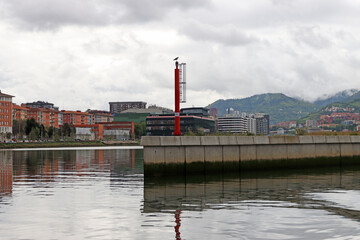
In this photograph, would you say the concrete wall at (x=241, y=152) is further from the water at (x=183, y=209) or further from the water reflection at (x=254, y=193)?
the water at (x=183, y=209)

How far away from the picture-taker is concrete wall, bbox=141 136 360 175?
115 feet

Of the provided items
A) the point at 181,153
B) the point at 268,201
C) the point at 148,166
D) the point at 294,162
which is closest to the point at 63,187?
the point at 148,166

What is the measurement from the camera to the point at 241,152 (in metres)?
39.2

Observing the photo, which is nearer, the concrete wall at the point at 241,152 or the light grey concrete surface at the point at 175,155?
the concrete wall at the point at 241,152

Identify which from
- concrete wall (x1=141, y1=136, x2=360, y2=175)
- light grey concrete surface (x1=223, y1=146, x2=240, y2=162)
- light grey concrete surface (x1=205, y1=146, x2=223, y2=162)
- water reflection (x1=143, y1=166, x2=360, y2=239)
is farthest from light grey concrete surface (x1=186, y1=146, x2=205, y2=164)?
light grey concrete surface (x1=223, y1=146, x2=240, y2=162)

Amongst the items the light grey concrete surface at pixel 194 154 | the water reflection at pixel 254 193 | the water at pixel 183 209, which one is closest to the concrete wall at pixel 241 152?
the light grey concrete surface at pixel 194 154

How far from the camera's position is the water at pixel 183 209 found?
609 inches

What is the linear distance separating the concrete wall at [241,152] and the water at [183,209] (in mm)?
2754

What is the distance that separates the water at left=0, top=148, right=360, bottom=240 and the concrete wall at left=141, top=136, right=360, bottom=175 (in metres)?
2.75

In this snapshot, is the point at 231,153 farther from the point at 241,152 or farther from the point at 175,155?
the point at 175,155

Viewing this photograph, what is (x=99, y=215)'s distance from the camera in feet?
62.3

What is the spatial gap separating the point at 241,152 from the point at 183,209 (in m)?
19.7

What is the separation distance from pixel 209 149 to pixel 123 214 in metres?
18.9

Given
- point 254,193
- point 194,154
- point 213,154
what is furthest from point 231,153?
point 254,193
